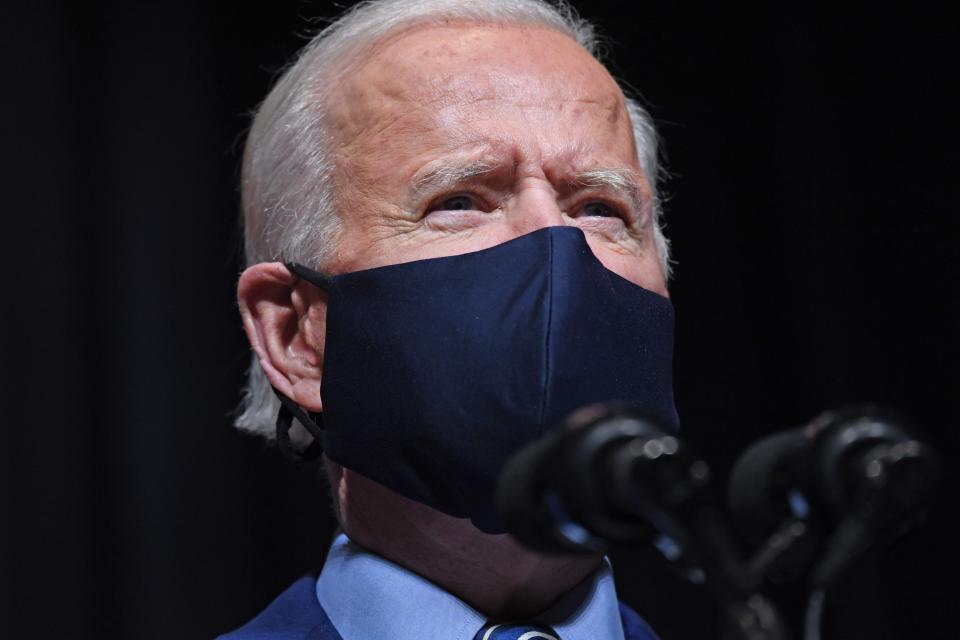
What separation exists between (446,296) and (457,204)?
0.61 feet

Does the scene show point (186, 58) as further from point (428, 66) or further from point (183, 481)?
point (428, 66)

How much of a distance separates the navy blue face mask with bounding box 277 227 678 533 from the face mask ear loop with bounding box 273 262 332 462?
68mm

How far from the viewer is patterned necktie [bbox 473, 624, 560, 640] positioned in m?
1.51

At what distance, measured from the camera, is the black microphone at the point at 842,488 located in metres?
0.78

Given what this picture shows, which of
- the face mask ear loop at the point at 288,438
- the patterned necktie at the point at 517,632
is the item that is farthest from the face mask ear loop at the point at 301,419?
the patterned necktie at the point at 517,632

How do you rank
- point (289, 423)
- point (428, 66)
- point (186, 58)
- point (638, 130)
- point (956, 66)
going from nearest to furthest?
point (428, 66)
point (289, 423)
point (638, 130)
point (186, 58)
point (956, 66)

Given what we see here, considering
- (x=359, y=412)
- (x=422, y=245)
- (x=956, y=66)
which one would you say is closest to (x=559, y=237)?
(x=422, y=245)

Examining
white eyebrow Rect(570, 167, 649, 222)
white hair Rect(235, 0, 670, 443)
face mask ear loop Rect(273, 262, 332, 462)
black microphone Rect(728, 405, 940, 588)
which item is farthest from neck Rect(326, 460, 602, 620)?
black microphone Rect(728, 405, 940, 588)

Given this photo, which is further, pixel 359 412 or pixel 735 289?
pixel 735 289

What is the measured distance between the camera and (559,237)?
1.45 metres

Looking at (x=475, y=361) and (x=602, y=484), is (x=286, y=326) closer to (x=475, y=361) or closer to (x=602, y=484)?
(x=475, y=361)

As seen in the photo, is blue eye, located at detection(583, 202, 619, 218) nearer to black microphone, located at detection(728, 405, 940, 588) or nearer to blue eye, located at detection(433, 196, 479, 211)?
blue eye, located at detection(433, 196, 479, 211)

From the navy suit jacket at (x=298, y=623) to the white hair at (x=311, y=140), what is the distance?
304 millimetres

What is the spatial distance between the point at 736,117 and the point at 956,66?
1.67 ft
